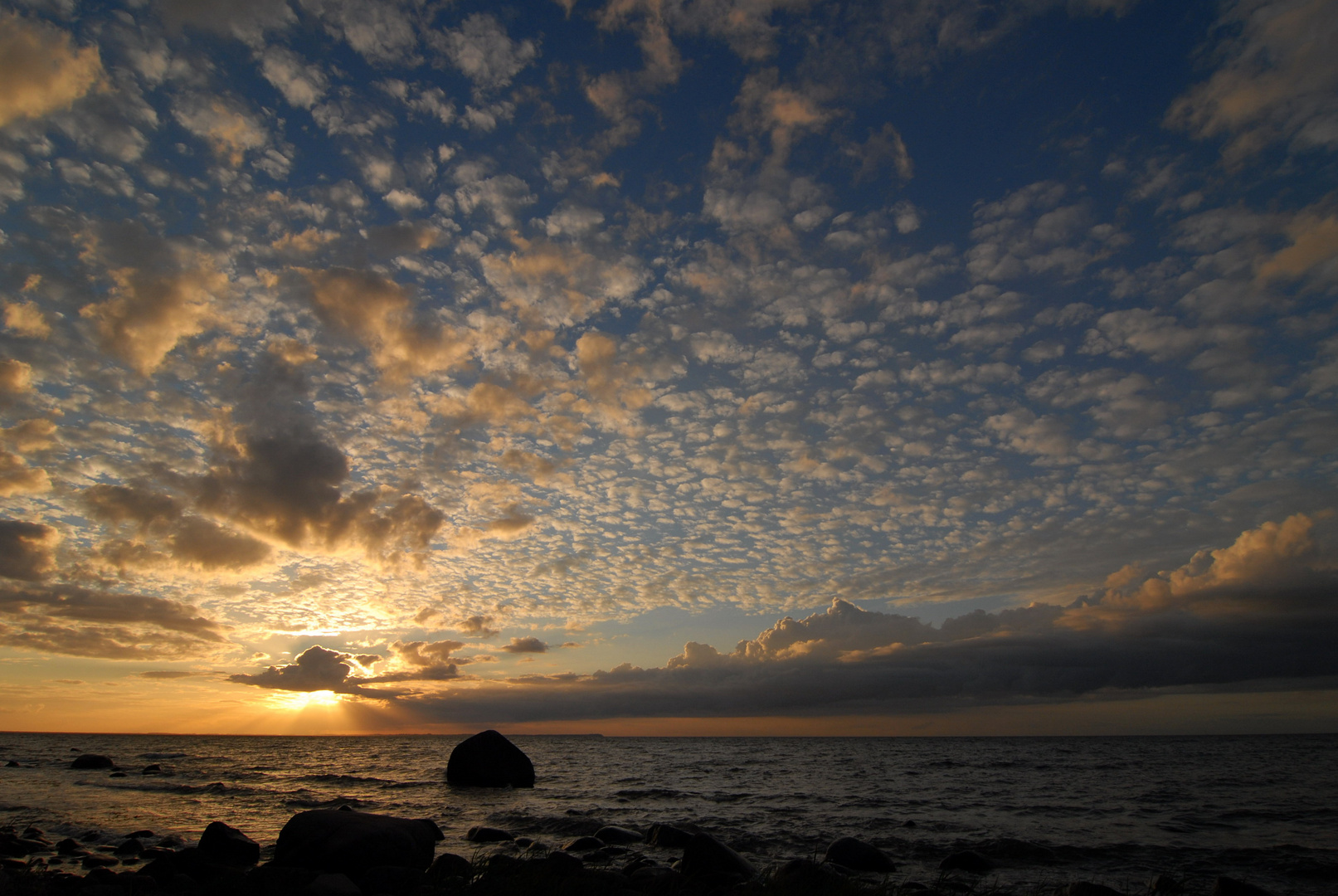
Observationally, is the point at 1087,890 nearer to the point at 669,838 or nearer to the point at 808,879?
the point at 808,879

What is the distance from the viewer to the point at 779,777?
159ft

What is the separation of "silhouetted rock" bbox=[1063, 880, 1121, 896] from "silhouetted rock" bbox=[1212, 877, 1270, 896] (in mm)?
2526

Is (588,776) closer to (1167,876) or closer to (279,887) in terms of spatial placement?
(1167,876)

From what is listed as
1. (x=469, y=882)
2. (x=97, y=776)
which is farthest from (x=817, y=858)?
(x=97, y=776)

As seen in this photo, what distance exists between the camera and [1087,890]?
14625mm

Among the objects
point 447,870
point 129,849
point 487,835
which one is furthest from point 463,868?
point 129,849

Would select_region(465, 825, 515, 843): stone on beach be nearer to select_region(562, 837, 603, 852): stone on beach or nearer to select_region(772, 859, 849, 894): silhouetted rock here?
select_region(562, 837, 603, 852): stone on beach

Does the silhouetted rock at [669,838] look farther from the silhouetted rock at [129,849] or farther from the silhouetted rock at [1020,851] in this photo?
the silhouetted rock at [129,849]

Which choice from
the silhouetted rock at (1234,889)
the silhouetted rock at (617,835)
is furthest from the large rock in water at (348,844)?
the silhouetted rock at (1234,889)

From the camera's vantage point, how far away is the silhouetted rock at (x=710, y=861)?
1522 centimetres

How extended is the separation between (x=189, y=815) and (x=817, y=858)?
85.3 feet

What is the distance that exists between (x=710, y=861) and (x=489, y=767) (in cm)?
2982

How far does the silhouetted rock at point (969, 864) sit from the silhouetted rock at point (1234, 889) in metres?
5.29

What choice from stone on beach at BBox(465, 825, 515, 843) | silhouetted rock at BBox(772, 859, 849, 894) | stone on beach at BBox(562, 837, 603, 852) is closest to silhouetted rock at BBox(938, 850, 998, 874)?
silhouetted rock at BBox(772, 859, 849, 894)
